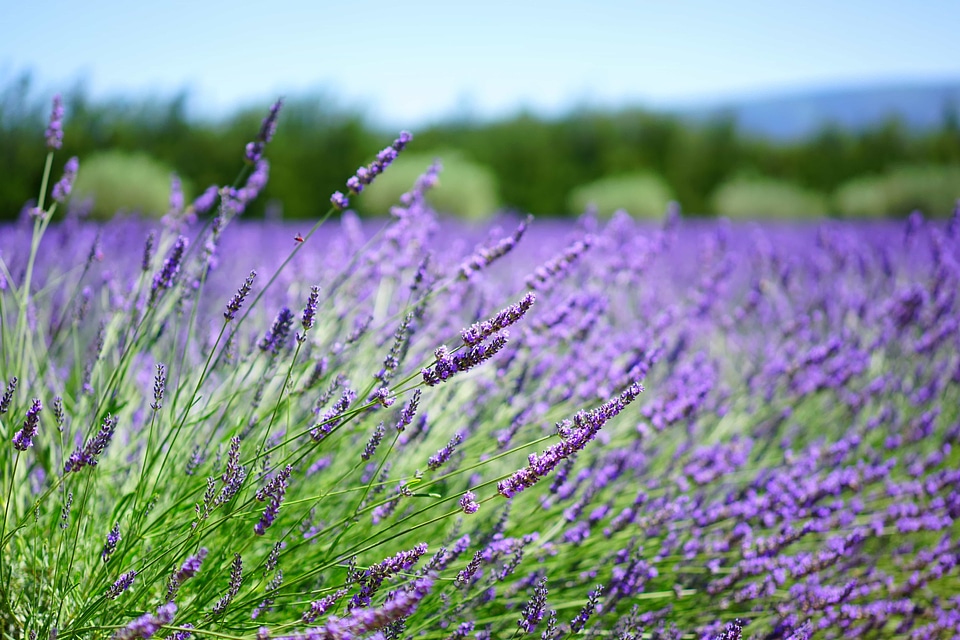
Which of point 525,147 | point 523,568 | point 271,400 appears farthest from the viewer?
point 525,147

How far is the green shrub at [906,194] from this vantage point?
41.8 feet

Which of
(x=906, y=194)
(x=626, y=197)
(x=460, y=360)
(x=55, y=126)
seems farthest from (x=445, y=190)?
(x=460, y=360)

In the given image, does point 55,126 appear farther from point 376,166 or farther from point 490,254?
point 490,254

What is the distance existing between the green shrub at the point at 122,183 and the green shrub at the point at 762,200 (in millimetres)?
9662

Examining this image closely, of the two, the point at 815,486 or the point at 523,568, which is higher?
the point at 815,486

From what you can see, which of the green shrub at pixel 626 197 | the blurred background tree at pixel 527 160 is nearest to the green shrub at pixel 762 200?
the blurred background tree at pixel 527 160

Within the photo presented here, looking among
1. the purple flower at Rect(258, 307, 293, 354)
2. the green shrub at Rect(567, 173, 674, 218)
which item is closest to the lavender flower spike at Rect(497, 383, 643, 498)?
the purple flower at Rect(258, 307, 293, 354)

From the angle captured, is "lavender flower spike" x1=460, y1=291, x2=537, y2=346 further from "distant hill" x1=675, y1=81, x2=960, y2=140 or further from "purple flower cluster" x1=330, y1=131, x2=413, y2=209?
"distant hill" x1=675, y1=81, x2=960, y2=140

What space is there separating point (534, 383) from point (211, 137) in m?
8.70

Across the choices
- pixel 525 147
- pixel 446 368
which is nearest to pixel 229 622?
pixel 446 368

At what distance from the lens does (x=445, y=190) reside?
1113 cm

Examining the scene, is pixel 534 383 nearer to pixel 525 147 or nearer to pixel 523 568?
pixel 523 568

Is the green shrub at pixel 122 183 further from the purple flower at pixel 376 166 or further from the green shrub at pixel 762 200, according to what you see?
the green shrub at pixel 762 200

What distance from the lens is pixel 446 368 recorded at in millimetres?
997
